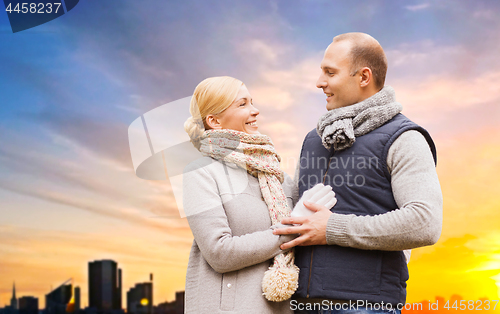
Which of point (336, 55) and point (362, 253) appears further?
point (336, 55)

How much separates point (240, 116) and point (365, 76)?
0.71m

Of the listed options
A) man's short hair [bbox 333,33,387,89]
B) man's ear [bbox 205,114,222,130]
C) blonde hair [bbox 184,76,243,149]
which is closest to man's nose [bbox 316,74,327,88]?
man's short hair [bbox 333,33,387,89]

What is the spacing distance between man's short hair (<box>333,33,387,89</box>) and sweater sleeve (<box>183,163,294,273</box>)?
3.09ft

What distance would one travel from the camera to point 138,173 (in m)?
2.67

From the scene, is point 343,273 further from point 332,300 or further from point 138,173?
point 138,173

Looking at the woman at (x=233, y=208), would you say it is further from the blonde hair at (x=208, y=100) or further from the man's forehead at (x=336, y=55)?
the man's forehead at (x=336, y=55)

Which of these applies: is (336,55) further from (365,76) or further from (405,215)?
(405,215)

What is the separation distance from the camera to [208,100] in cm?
225

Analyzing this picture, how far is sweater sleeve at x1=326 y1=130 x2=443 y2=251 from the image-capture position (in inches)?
66.2

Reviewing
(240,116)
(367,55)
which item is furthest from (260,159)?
(367,55)

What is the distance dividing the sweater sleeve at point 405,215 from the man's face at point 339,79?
1.17 feet

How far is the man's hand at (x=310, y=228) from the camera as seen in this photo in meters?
1.80

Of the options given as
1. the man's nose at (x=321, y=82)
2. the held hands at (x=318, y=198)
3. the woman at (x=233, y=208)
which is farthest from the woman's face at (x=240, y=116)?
the held hands at (x=318, y=198)

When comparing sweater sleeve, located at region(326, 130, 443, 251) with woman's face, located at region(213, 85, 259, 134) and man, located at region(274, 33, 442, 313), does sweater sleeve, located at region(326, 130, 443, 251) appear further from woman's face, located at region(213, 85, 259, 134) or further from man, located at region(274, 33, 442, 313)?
woman's face, located at region(213, 85, 259, 134)
